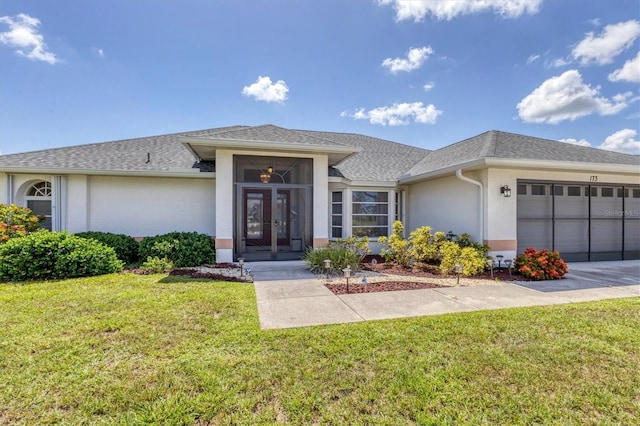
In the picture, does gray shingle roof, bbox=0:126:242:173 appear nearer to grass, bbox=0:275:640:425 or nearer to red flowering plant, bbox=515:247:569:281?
grass, bbox=0:275:640:425

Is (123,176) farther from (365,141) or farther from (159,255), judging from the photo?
(365,141)

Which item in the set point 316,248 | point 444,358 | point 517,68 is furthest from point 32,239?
point 517,68

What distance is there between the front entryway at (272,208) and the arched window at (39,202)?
698 centimetres

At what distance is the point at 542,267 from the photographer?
293 inches

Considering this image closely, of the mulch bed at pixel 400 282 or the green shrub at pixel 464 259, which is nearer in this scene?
the mulch bed at pixel 400 282

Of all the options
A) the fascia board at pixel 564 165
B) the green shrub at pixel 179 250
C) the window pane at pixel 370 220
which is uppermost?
the fascia board at pixel 564 165

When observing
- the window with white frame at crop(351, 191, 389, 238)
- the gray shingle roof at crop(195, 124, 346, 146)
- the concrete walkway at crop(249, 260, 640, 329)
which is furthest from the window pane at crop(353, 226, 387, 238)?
the concrete walkway at crop(249, 260, 640, 329)

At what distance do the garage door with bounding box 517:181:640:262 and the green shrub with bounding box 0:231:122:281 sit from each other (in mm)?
12590

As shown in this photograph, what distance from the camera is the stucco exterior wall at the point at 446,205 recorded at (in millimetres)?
9248

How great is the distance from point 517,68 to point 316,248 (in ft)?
42.6

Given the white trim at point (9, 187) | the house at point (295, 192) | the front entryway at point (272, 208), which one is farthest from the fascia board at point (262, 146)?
the white trim at point (9, 187)

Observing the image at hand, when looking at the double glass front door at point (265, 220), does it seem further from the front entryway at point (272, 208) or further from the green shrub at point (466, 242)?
the green shrub at point (466, 242)

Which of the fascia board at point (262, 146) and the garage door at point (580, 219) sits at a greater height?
the fascia board at point (262, 146)

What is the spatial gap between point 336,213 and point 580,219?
8580 millimetres
